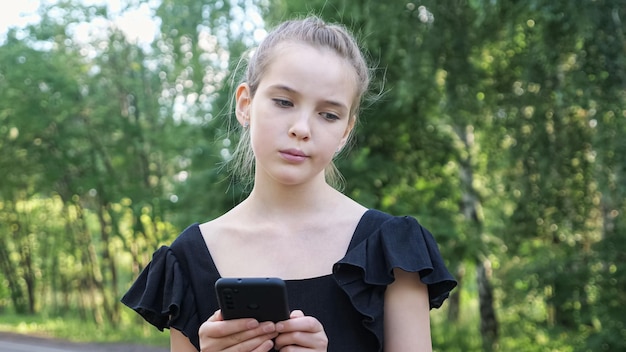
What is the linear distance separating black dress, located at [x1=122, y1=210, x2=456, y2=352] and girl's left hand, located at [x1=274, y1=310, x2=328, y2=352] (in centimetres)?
13

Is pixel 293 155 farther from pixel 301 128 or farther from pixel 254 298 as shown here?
pixel 254 298

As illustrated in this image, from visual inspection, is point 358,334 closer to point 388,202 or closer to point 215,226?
point 215,226

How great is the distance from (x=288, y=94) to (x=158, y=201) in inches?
481

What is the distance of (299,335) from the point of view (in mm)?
1483

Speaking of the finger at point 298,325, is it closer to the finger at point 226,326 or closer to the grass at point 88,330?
the finger at point 226,326

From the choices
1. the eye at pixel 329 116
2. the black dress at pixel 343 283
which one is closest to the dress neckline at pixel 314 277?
the black dress at pixel 343 283

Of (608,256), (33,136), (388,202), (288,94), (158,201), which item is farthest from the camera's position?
(33,136)

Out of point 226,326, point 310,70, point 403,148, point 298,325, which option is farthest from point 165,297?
point 403,148

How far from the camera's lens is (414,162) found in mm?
12352

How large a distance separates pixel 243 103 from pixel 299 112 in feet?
0.80

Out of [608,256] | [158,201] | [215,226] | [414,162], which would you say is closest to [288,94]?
[215,226]

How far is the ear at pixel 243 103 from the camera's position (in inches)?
70.5

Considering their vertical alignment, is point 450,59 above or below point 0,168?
below

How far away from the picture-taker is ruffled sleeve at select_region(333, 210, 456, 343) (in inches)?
63.3
